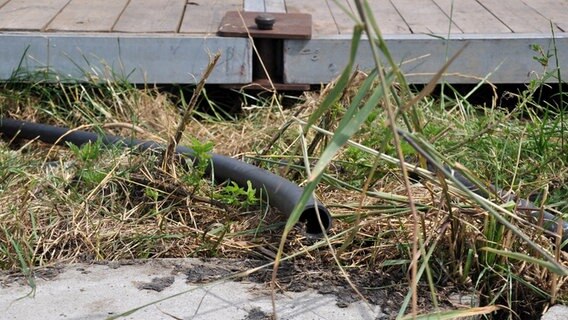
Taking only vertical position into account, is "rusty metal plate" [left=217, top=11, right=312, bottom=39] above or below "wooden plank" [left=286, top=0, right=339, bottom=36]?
above

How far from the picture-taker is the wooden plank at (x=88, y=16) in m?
3.80

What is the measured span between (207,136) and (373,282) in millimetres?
1409

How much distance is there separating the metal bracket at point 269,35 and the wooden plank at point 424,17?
0.48 meters

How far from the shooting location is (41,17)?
396cm

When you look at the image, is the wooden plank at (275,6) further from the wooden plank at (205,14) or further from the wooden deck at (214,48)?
the wooden deck at (214,48)

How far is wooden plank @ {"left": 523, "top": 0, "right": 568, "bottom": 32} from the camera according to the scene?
13.1 feet

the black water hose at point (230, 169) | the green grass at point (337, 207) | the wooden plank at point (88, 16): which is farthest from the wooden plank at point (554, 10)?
the wooden plank at point (88, 16)

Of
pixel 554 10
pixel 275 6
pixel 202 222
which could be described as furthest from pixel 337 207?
pixel 554 10

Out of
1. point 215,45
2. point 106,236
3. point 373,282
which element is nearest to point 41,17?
point 215,45

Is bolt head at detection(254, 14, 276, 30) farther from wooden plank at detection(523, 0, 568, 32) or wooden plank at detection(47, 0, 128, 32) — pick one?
wooden plank at detection(523, 0, 568, 32)

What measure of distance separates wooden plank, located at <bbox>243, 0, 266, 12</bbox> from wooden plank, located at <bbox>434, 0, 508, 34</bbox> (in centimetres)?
86

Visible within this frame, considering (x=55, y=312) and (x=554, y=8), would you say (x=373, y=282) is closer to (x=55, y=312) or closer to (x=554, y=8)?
(x=55, y=312)

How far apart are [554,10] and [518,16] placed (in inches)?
9.3

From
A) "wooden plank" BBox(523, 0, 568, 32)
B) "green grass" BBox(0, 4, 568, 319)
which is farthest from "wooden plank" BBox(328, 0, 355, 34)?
"wooden plank" BBox(523, 0, 568, 32)
